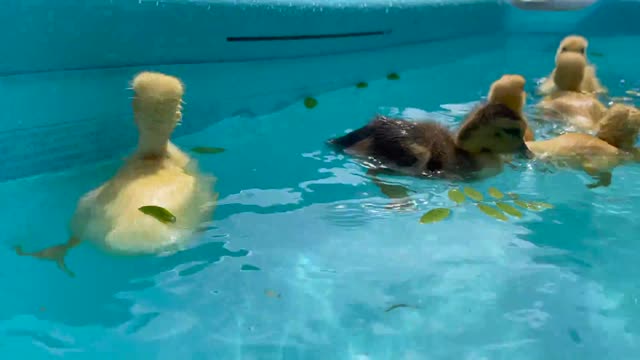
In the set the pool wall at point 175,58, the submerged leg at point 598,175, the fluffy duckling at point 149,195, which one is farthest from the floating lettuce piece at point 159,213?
the submerged leg at point 598,175

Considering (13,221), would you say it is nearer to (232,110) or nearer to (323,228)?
(323,228)

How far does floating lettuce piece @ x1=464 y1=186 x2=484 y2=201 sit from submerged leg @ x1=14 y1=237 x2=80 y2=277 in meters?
1.51

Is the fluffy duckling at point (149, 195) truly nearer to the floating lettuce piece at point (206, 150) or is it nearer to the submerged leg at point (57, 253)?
the submerged leg at point (57, 253)

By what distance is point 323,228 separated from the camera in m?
2.71

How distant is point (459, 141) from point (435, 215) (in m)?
Answer: 0.43

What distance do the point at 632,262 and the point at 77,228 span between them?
193 cm

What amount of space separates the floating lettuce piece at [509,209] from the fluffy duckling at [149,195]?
113cm

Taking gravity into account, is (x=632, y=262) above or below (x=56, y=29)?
below

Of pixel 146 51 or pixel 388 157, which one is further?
pixel 146 51

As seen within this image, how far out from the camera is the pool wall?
3008 millimetres

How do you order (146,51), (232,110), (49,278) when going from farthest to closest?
(232,110) < (146,51) < (49,278)

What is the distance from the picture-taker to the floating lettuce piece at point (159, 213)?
7.91 ft

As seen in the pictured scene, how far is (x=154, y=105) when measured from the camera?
2.65 meters

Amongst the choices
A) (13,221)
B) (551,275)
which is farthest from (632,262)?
(13,221)
